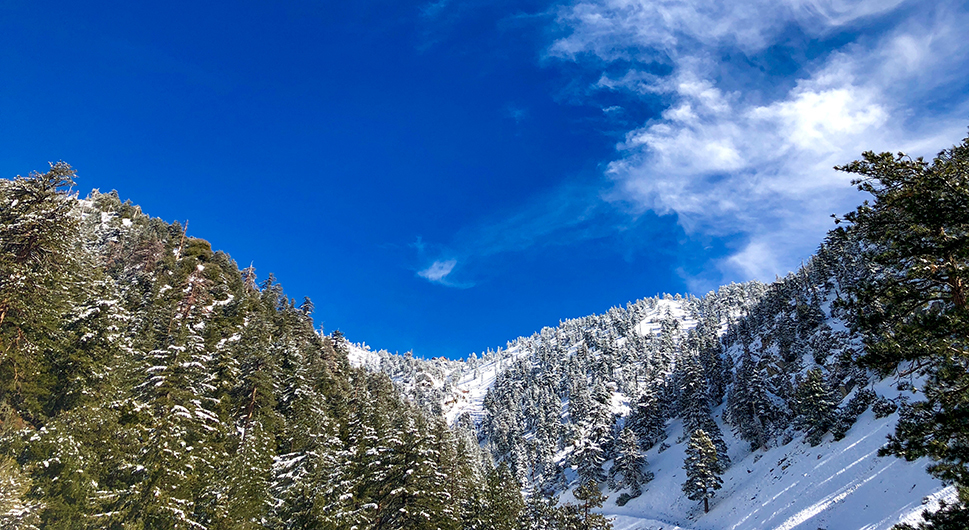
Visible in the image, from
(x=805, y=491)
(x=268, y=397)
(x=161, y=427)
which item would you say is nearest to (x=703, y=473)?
(x=805, y=491)

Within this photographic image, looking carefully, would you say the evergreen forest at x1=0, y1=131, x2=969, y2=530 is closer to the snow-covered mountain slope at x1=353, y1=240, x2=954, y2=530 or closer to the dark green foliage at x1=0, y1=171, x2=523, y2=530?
the dark green foliage at x1=0, y1=171, x2=523, y2=530

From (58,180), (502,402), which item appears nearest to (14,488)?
(58,180)

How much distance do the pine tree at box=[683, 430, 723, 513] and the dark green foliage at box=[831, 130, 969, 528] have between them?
179 feet

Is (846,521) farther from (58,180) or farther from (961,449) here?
(58,180)

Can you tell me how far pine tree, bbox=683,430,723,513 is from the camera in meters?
58.4

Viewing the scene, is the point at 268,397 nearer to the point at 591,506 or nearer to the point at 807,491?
the point at 591,506

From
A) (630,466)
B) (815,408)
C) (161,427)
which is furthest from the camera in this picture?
(630,466)

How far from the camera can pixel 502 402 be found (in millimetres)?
184250

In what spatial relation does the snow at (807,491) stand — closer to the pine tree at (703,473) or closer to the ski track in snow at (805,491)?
the ski track in snow at (805,491)

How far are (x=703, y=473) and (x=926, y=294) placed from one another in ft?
187

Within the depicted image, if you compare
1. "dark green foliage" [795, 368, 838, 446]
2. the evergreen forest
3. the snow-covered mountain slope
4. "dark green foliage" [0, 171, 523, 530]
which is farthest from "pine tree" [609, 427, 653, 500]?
"dark green foliage" [0, 171, 523, 530]

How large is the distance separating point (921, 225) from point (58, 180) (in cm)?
3397

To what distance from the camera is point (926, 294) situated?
11.5 metres

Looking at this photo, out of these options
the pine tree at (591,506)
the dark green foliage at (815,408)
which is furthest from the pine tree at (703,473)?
the pine tree at (591,506)
